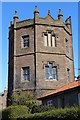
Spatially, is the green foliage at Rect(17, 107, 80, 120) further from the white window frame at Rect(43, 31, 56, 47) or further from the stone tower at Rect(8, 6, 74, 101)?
the white window frame at Rect(43, 31, 56, 47)

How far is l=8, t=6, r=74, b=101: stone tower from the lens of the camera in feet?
128

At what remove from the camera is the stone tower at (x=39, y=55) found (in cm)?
3891

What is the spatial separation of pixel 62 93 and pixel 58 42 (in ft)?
43.3

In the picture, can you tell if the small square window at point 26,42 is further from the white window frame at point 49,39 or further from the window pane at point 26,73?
the window pane at point 26,73


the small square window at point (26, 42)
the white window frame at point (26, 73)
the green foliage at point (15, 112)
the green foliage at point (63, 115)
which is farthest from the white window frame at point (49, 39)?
the green foliage at point (63, 115)

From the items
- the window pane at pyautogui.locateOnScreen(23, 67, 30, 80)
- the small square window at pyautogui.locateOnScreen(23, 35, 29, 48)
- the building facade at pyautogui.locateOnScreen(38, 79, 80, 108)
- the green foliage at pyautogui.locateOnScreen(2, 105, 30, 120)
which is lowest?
the green foliage at pyautogui.locateOnScreen(2, 105, 30, 120)

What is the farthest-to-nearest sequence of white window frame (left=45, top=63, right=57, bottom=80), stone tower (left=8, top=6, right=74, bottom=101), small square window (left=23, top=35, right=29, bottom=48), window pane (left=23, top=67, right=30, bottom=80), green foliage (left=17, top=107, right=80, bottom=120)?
small square window (left=23, top=35, right=29, bottom=48) → window pane (left=23, top=67, right=30, bottom=80) → white window frame (left=45, top=63, right=57, bottom=80) → stone tower (left=8, top=6, right=74, bottom=101) → green foliage (left=17, top=107, right=80, bottom=120)

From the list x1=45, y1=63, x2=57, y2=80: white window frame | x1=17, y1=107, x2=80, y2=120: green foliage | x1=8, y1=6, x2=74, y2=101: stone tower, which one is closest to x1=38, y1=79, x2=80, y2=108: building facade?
x1=8, y1=6, x2=74, y2=101: stone tower

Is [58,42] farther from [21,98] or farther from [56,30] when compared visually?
[21,98]

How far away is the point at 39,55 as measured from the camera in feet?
130

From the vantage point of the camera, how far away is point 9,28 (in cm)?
4406

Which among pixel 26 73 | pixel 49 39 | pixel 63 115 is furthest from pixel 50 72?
pixel 63 115

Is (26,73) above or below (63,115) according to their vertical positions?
above

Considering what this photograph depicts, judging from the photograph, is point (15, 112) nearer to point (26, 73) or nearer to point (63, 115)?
point (26, 73)
